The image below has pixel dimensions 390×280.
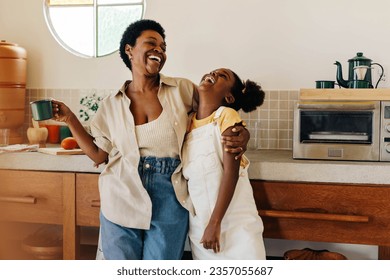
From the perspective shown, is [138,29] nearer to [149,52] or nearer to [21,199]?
[149,52]

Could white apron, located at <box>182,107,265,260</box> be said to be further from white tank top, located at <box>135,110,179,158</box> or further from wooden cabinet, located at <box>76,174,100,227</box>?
wooden cabinet, located at <box>76,174,100,227</box>

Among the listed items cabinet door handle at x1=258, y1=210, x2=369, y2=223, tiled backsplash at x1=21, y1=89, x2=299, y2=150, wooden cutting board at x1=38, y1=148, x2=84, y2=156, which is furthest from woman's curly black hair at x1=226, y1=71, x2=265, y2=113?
wooden cutting board at x1=38, y1=148, x2=84, y2=156

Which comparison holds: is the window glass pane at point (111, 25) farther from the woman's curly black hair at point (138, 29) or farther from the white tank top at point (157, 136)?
the white tank top at point (157, 136)

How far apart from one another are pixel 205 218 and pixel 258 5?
3.16 ft

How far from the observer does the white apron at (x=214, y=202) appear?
158cm

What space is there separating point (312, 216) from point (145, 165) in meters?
0.55

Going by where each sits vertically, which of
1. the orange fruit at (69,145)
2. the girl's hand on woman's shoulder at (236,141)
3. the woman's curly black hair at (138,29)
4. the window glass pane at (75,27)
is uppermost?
the window glass pane at (75,27)

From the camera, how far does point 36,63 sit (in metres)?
2.41

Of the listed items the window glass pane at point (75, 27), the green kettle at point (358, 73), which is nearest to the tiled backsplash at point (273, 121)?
the green kettle at point (358, 73)

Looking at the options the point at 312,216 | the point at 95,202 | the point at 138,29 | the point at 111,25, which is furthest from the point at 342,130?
the point at 111,25

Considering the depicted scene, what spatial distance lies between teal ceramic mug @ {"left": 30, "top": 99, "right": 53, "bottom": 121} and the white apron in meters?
0.41

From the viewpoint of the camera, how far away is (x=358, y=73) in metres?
1.91

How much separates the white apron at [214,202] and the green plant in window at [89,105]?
801mm
